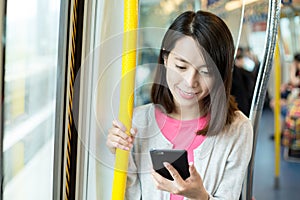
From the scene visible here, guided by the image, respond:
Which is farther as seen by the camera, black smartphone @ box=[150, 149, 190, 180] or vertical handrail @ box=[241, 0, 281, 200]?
vertical handrail @ box=[241, 0, 281, 200]

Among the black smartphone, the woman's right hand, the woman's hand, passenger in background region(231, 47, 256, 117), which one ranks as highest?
passenger in background region(231, 47, 256, 117)

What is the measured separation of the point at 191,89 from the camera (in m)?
1.00

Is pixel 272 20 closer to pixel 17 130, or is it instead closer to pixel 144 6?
pixel 144 6

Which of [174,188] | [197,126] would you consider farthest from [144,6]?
[174,188]

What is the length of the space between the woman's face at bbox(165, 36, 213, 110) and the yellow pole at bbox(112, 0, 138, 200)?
8 centimetres

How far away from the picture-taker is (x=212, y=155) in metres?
1.04

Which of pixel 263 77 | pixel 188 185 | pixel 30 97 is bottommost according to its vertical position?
pixel 188 185

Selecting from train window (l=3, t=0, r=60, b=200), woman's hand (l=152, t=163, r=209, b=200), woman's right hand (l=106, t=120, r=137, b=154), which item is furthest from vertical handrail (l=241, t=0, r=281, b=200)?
train window (l=3, t=0, r=60, b=200)

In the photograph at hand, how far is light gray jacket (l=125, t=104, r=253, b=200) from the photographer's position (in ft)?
3.42

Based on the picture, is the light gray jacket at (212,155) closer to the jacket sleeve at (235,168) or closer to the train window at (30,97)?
the jacket sleeve at (235,168)

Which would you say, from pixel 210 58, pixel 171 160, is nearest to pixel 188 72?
pixel 210 58

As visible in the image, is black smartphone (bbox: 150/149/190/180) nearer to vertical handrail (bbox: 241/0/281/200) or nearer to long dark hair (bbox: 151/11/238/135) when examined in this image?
long dark hair (bbox: 151/11/238/135)

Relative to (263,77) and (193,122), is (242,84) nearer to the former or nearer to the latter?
(263,77)

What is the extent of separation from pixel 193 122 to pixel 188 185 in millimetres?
139
